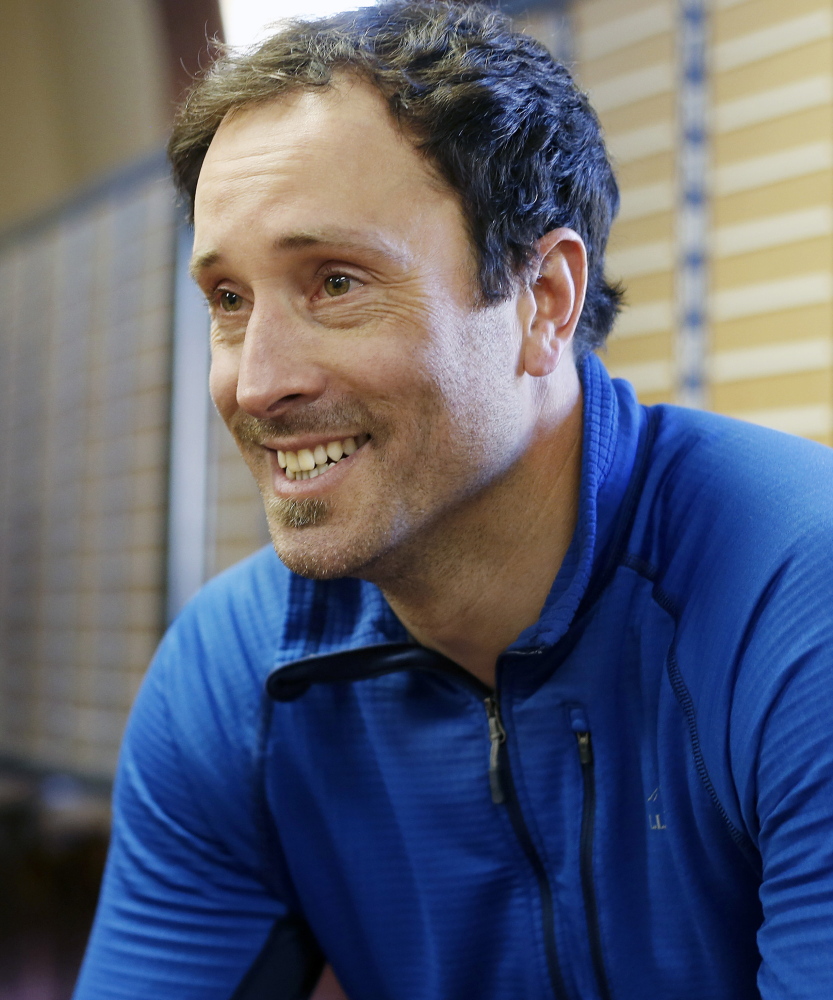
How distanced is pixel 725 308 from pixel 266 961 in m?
1.16

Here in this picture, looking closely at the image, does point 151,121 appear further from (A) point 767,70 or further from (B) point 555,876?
(B) point 555,876

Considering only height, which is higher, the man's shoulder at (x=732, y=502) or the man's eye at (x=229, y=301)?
the man's eye at (x=229, y=301)

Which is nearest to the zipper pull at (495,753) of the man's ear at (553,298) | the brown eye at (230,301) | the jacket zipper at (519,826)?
the jacket zipper at (519,826)

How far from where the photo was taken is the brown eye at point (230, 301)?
1.09 meters

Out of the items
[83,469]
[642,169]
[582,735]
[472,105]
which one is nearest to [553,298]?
[472,105]

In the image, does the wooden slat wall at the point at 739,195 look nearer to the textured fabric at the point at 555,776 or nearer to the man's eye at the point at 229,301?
the textured fabric at the point at 555,776

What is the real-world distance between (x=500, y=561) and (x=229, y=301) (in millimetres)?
400

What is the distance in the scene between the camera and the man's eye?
3.58 feet

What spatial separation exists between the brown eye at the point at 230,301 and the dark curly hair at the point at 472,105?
0.66ft

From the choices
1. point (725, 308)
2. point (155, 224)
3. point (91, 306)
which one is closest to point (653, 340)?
point (725, 308)

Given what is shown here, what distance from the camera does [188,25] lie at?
137 inches

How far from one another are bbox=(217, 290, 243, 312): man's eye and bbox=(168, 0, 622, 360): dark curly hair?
0.20 meters

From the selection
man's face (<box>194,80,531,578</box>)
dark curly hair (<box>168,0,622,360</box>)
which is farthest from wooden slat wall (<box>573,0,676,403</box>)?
man's face (<box>194,80,531,578</box>)

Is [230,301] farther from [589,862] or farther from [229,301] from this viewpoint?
[589,862]
